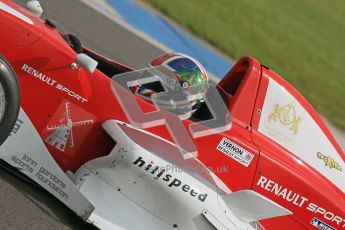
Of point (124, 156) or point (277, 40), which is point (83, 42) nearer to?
point (124, 156)

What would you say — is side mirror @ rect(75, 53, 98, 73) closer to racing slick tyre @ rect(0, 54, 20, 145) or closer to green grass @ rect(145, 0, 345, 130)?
racing slick tyre @ rect(0, 54, 20, 145)

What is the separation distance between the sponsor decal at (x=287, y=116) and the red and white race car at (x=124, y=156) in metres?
0.32

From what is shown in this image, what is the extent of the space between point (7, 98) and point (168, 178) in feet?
4.23

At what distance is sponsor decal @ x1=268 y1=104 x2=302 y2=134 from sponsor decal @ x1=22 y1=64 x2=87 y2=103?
66.8 inches

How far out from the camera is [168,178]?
14.3ft

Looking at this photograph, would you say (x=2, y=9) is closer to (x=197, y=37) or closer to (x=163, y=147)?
(x=163, y=147)

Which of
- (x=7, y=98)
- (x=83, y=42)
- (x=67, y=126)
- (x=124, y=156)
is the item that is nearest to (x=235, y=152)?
(x=124, y=156)

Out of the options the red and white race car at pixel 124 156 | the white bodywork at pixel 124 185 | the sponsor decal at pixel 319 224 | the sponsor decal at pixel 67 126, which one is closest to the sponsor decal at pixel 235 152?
the red and white race car at pixel 124 156

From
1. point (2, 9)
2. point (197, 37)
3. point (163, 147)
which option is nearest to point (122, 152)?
point (163, 147)

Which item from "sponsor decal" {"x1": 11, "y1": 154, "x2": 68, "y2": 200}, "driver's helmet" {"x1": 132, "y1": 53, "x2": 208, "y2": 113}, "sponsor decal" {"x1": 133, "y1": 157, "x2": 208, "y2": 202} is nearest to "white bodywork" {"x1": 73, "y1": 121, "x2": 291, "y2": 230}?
"sponsor decal" {"x1": 133, "y1": 157, "x2": 208, "y2": 202}

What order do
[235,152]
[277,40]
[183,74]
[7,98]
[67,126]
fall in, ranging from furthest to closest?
[277,40]
[183,74]
[235,152]
[67,126]
[7,98]

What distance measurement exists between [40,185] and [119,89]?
0.93 metres

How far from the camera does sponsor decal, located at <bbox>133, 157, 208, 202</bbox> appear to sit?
4316mm

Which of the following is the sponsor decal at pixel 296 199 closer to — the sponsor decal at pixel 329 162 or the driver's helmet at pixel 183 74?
the sponsor decal at pixel 329 162
